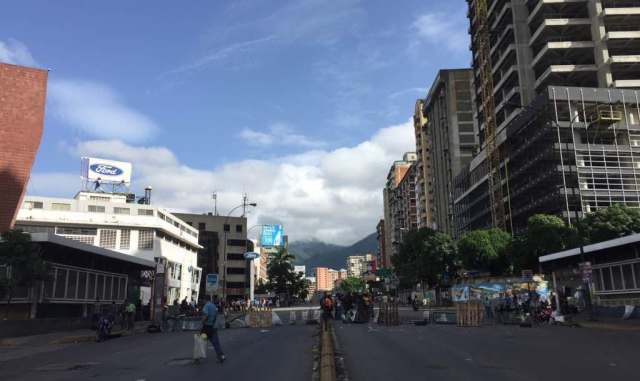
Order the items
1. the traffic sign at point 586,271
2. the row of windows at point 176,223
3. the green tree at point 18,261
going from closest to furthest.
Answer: the green tree at point 18,261, the traffic sign at point 586,271, the row of windows at point 176,223

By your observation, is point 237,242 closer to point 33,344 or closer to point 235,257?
point 235,257

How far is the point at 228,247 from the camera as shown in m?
118

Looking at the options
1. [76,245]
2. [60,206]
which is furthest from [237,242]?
[76,245]

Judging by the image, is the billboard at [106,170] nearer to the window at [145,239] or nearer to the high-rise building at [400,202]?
the window at [145,239]

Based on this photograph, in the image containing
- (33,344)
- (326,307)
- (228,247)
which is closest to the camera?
(33,344)

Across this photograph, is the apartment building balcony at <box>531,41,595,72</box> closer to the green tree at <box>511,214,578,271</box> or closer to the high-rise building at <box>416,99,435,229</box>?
the green tree at <box>511,214,578,271</box>

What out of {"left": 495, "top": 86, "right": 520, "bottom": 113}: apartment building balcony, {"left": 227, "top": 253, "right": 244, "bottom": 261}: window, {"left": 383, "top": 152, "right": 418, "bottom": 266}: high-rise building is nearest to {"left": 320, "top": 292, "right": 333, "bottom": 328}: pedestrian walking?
{"left": 495, "top": 86, "right": 520, "bottom": 113}: apartment building balcony

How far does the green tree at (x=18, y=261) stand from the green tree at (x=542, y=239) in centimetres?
4217

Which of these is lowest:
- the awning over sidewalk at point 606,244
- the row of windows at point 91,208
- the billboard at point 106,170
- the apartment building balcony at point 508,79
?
the awning over sidewalk at point 606,244

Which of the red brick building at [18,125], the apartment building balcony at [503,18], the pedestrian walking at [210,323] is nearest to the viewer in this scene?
the pedestrian walking at [210,323]

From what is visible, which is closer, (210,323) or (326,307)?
(210,323)

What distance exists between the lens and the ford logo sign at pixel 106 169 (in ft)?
251

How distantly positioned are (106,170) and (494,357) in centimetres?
7164

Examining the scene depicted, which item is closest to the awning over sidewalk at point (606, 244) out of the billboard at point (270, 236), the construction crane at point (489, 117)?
the construction crane at point (489, 117)
